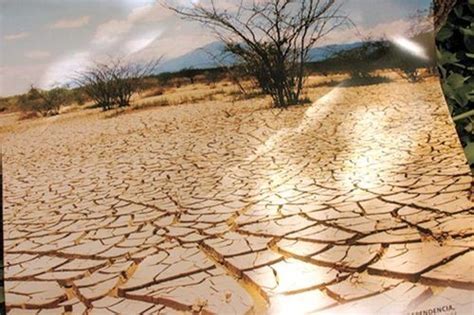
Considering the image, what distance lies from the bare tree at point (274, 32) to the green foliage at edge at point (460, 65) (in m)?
0.39

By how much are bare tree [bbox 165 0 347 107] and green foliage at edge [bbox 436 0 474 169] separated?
391 mm

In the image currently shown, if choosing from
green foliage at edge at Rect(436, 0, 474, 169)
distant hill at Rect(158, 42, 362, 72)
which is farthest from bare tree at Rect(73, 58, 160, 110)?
green foliage at edge at Rect(436, 0, 474, 169)

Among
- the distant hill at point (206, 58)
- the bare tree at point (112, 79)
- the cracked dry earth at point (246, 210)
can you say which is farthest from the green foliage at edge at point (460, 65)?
the bare tree at point (112, 79)

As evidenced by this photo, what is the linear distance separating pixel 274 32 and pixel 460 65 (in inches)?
28.2

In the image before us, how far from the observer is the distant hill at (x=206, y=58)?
5.94ft

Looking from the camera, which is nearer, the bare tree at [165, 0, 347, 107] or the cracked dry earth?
the cracked dry earth

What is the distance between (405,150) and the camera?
84.5 inches

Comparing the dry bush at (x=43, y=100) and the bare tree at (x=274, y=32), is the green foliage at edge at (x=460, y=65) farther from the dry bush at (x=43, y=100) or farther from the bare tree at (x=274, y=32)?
the dry bush at (x=43, y=100)

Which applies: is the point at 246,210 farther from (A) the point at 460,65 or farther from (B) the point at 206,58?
(A) the point at 460,65

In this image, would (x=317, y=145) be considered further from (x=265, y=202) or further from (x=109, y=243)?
(x=109, y=243)

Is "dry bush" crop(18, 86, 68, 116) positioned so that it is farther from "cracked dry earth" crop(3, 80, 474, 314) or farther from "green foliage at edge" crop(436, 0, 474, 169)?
"green foliage at edge" crop(436, 0, 474, 169)

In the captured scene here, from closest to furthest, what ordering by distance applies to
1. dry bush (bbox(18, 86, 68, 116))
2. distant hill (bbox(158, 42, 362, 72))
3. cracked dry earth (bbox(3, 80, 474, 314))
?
cracked dry earth (bbox(3, 80, 474, 314)), dry bush (bbox(18, 86, 68, 116)), distant hill (bbox(158, 42, 362, 72))

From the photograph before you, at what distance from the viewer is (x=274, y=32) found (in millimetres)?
1993

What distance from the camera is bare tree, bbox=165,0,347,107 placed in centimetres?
182
